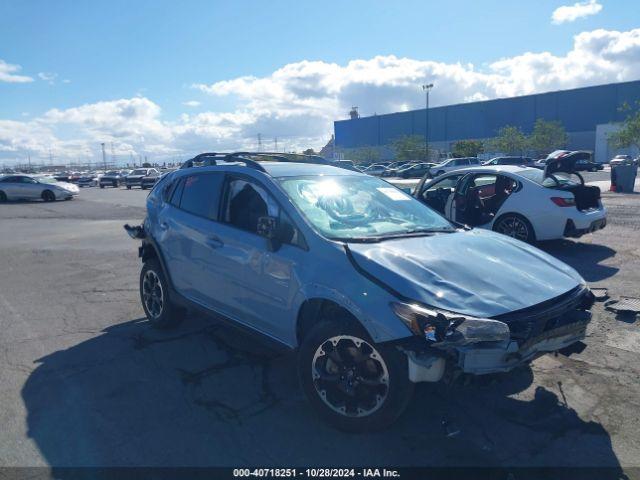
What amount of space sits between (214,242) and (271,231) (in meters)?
0.86

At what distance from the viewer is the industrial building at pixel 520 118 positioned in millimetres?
70312

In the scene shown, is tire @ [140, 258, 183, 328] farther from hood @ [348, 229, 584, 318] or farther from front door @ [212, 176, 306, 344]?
hood @ [348, 229, 584, 318]

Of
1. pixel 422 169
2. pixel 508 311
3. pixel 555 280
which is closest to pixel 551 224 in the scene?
pixel 555 280

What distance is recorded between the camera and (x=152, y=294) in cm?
544

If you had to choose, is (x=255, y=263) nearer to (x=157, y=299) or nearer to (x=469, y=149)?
(x=157, y=299)

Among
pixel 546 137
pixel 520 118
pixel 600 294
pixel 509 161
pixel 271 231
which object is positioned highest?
pixel 520 118

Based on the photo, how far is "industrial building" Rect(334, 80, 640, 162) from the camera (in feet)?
231

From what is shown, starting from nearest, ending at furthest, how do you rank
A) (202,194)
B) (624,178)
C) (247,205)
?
(247,205)
(202,194)
(624,178)

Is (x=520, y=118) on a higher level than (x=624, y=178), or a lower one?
higher

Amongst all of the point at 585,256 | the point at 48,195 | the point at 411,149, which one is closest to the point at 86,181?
the point at 48,195

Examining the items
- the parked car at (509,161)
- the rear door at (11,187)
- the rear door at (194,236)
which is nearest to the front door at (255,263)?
the rear door at (194,236)

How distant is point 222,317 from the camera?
14.2 ft

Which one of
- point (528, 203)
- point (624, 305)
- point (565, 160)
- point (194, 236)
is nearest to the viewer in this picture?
point (194, 236)

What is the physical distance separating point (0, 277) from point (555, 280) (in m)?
8.47
